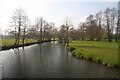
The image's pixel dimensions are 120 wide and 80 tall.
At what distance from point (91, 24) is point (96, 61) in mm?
63671

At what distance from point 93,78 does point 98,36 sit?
230ft

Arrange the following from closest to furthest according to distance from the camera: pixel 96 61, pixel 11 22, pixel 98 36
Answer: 1. pixel 96 61
2. pixel 11 22
3. pixel 98 36

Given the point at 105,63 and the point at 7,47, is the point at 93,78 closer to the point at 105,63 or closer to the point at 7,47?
the point at 105,63

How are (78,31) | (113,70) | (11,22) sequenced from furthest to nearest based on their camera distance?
(78,31) → (11,22) → (113,70)

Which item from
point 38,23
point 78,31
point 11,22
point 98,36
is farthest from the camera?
point 78,31

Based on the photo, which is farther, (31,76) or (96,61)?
(96,61)

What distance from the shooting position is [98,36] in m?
87.6

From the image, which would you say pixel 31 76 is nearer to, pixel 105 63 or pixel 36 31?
pixel 105 63

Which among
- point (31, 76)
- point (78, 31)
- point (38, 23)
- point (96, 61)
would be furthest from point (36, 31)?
point (31, 76)

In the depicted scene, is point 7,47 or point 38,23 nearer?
point 7,47

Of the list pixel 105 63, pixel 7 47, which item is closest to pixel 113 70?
pixel 105 63

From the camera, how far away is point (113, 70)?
73.9 feet

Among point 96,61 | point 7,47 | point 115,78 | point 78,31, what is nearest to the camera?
point 115,78

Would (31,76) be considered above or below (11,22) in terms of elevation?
below
